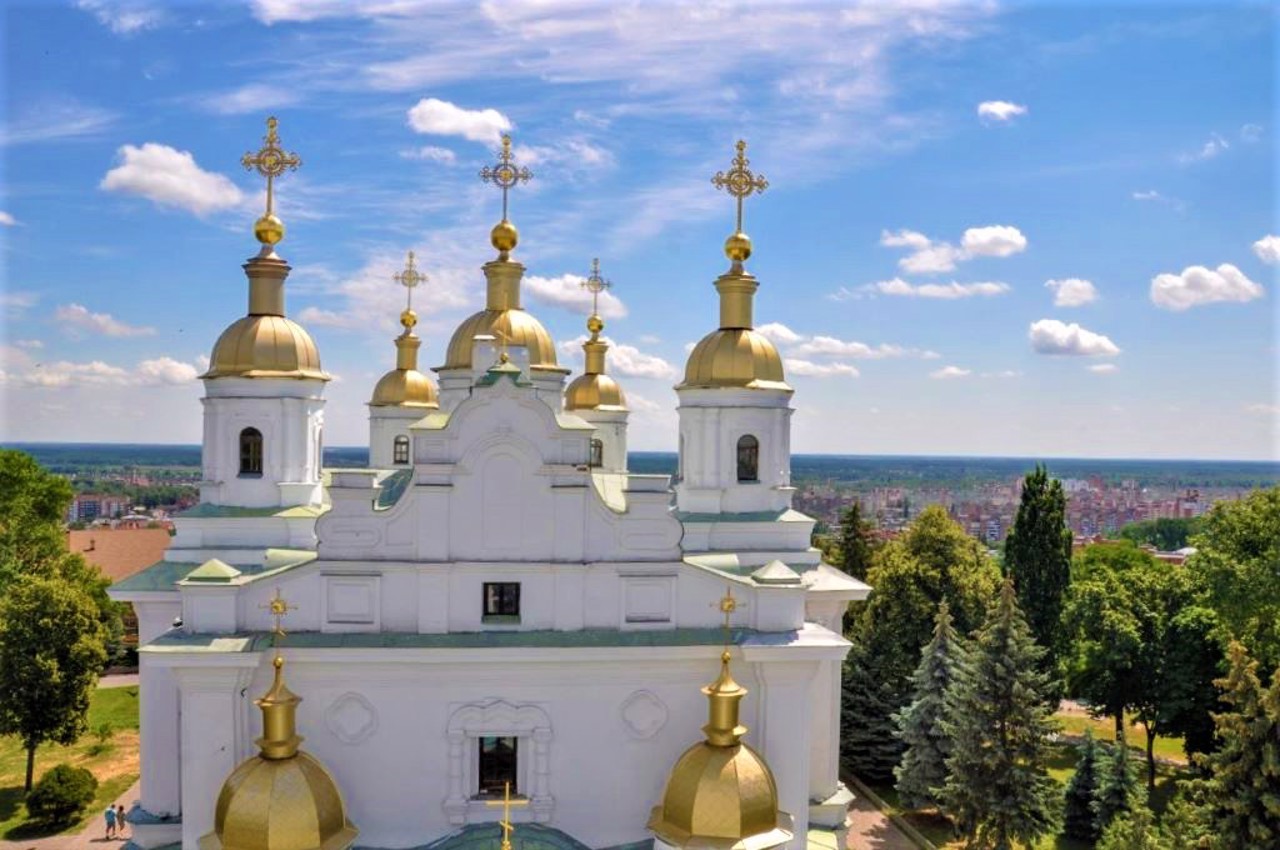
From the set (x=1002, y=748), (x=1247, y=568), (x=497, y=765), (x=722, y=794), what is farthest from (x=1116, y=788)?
(x=497, y=765)

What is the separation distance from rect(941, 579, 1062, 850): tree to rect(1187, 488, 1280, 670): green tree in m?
6.26

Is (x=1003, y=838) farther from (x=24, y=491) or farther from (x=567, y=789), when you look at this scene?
(x=24, y=491)

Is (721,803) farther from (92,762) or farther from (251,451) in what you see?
(92,762)

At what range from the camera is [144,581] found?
1549 centimetres

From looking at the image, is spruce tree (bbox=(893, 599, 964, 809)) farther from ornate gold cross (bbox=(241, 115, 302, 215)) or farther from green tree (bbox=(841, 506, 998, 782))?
ornate gold cross (bbox=(241, 115, 302, 215))

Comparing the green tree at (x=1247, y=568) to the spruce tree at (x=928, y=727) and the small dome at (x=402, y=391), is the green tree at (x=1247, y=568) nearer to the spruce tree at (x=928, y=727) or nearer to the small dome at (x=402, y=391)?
the spruce tree at (x=928, y=727)

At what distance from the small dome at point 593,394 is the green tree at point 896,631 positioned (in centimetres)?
923

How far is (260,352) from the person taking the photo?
1695cm

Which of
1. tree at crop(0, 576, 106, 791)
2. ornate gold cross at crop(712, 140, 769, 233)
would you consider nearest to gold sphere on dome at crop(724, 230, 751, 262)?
ornate gold cross at crop(712, 140, 769, 233)

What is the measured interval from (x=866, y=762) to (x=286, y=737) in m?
17.2

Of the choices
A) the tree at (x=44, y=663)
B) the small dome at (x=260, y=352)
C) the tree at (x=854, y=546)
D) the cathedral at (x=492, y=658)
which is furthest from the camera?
the tree at (x=854, y=546)

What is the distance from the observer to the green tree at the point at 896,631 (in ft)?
81.6

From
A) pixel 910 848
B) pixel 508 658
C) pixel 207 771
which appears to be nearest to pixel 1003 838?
pixel 910 848

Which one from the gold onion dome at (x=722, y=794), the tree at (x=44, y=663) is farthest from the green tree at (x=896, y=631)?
the tree at (x=44, y=663)
